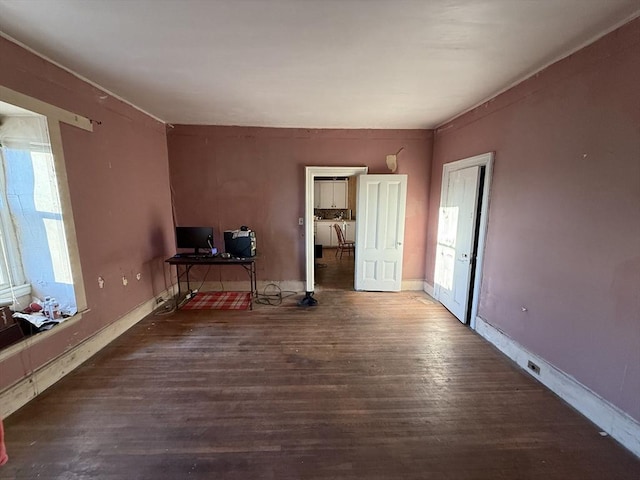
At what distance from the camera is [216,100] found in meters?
3.08

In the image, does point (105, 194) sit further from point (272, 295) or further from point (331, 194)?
point (331, 194)

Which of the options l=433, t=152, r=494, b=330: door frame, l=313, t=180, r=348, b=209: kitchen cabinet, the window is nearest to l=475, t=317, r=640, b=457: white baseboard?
Result: l=433, t=152, r=494, b=330: door frame

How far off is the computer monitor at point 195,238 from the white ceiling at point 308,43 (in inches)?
68.1

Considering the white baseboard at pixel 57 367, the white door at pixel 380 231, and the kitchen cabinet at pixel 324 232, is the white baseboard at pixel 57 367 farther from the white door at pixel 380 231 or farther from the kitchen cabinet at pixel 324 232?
the kitchen cabinet at pixel 324 232

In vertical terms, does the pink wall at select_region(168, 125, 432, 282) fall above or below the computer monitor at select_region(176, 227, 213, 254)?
above

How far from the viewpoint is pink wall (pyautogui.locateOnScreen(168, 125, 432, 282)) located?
4191 mm

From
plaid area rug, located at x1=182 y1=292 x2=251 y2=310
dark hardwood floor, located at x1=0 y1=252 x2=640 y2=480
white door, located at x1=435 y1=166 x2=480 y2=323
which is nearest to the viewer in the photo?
dark hardwood floor, located at x1=0 y1=252 x2=640 y2=480

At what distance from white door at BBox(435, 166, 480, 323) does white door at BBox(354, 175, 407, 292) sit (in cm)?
61

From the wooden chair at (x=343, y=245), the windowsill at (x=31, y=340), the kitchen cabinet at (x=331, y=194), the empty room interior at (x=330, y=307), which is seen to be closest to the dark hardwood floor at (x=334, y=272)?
the wooden chair at (x=343, y=245)

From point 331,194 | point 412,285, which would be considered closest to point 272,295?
point 412,285

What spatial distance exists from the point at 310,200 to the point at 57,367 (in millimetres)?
3409

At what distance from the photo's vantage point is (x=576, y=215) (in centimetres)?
198

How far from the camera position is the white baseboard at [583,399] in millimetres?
1657

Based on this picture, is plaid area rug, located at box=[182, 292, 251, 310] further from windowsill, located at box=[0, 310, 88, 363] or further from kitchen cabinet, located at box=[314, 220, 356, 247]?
kitchen cabinet, located at box=[314, 220, 356, 247]
